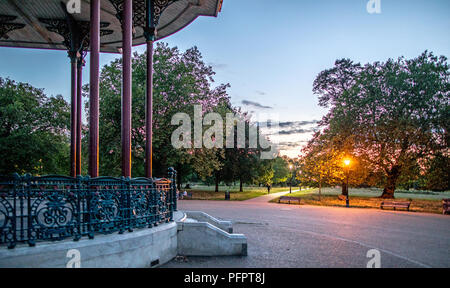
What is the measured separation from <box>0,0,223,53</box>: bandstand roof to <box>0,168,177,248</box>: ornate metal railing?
7933 millimetres

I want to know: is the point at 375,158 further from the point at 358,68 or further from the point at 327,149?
the point at 358,68

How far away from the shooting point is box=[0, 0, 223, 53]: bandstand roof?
42.0 feet

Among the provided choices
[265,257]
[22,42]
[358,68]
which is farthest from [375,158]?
[22,42]

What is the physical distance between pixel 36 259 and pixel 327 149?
3125 centimetres

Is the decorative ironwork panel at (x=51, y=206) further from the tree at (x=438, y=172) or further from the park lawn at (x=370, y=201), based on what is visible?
the tree at (x=438, y=172)

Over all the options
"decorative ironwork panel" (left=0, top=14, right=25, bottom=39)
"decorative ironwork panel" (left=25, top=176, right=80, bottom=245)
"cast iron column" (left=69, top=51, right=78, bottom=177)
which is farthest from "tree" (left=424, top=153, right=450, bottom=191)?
"decorative ironwork panel" (left=0, top=14, right=25, bottom=39)

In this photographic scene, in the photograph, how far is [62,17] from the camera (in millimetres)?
13672

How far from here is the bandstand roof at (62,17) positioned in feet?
42.0

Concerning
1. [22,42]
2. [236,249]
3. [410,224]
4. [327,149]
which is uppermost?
[22,42]

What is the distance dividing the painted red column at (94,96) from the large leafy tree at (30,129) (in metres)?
22.8

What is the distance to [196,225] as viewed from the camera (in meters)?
8.08

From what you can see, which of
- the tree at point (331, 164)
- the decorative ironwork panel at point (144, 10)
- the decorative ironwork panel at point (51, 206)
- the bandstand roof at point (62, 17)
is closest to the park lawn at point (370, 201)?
the tree at point (331, 164)

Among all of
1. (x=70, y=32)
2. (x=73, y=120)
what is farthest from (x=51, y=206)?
(x=70, y=32)

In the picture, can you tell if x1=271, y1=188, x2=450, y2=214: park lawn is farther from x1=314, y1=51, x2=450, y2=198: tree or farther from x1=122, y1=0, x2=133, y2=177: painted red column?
x1=122, y1=0, x2=133, y2=177: painted red column
